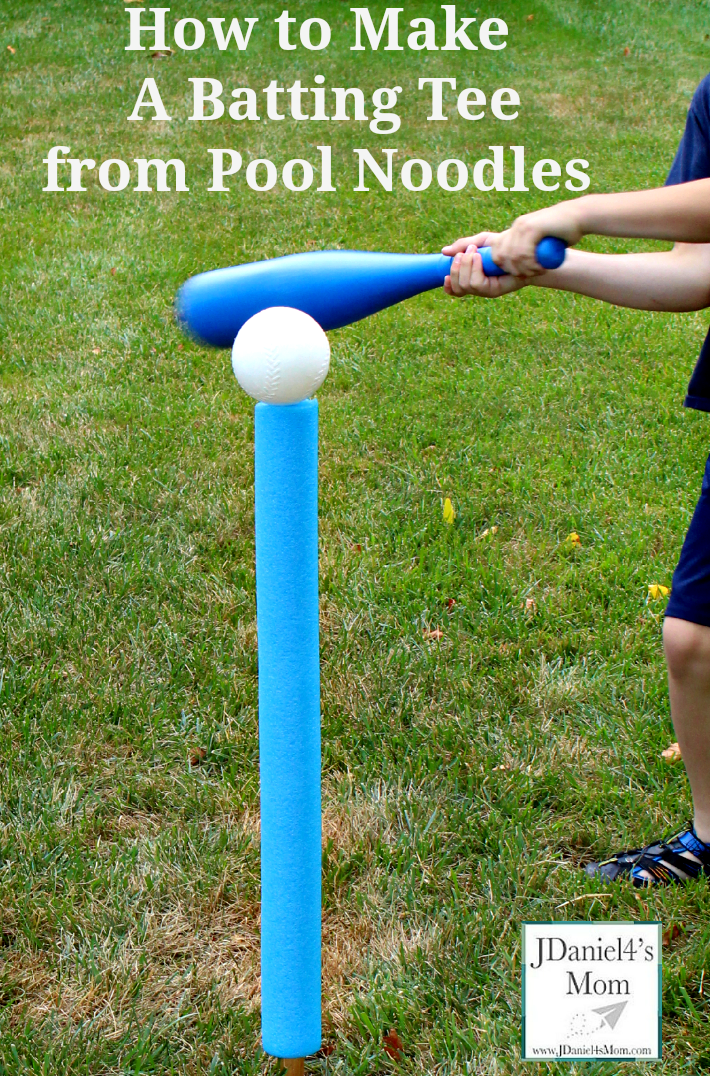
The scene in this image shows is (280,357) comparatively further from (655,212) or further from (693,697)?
(693,697)

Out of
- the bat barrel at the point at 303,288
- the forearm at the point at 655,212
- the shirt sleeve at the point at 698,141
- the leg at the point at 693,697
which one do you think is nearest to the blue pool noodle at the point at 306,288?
the bat barrel at the point at 303,288

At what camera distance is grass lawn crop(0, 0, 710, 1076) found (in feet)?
6.38

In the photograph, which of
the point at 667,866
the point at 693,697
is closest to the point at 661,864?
the point at 667,866

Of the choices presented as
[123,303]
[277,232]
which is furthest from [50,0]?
[123,303]

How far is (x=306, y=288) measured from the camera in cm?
151

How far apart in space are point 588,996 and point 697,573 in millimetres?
741

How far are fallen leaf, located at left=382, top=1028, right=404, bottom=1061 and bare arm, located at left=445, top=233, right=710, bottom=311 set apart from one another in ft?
4.13

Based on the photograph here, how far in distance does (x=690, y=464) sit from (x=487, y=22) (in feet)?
29.1

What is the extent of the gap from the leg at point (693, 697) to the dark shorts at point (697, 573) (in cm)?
2

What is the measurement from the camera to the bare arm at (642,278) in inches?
72.6

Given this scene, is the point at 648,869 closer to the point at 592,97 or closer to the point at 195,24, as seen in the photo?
the point at 592,97

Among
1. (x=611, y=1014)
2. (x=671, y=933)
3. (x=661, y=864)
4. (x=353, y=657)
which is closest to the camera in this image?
(x=611, y=1014)

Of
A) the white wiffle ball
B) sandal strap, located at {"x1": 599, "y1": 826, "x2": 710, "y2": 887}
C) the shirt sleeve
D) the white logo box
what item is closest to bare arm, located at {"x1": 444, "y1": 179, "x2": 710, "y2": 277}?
the shirt sleeve

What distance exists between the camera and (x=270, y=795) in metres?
1.54
